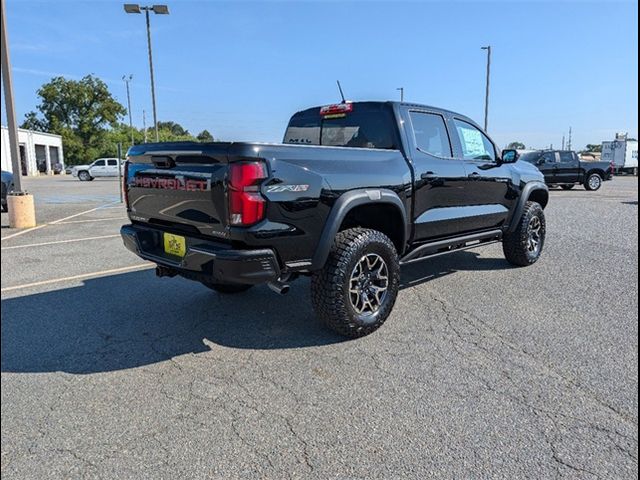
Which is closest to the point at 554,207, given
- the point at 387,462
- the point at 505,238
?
the point at 505,238

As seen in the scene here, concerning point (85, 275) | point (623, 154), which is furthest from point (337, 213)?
point (623, 154)

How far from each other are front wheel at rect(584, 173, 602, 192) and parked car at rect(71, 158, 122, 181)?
3196 centimetres

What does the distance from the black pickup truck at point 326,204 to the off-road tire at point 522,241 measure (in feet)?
2.51

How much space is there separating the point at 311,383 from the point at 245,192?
1315 millimetres

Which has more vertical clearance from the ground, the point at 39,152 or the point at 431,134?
the point at 39,152

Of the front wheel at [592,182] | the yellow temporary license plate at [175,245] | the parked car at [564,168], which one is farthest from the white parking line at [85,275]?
the front wheel at [592,182]

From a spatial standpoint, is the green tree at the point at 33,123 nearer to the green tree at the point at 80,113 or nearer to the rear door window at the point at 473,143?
the green tree at the point at 80,113

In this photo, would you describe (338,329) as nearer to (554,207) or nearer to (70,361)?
(70,361)

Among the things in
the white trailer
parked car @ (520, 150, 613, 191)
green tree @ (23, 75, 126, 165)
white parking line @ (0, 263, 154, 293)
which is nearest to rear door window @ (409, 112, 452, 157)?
white parking line @ (0, 263, 154, 293)

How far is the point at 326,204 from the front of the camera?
3568 mm

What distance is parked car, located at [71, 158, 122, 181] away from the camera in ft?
123

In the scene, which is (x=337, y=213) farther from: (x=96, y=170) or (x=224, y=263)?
(x=96, y=170)

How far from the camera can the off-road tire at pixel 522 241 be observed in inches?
238

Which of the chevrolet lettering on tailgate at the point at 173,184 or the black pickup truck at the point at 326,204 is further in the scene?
the chevrolet lettering on tailgate at the point at 173,184
